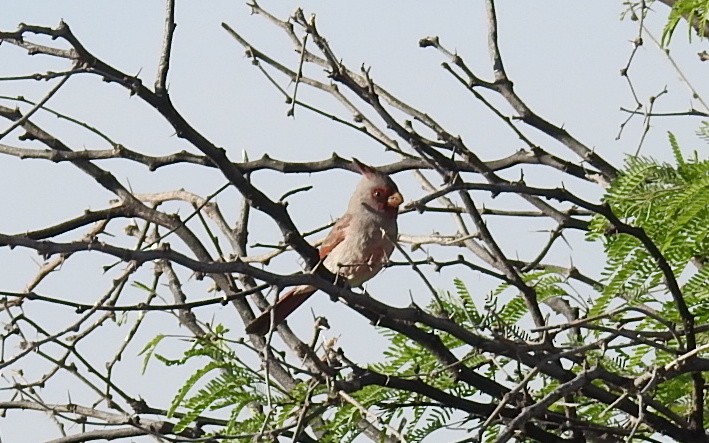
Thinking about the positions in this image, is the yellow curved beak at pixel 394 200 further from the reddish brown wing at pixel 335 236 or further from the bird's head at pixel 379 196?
the reddish brown wing at pixel 335 236

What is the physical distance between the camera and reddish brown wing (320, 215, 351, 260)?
4.88m

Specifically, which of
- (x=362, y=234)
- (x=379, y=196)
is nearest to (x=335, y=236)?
(x=362, y=234)

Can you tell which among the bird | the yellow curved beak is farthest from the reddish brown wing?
the yellow curved beak

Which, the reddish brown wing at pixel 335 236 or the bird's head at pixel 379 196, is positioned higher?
the bird's head at pixel 379 196

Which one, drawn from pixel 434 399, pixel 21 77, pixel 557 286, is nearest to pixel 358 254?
pixel 557 286

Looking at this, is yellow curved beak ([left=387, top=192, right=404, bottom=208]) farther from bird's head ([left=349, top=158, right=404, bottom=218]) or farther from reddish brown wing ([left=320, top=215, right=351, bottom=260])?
reddish brown wing ([left=320, top=215, right=351, bottom=260])

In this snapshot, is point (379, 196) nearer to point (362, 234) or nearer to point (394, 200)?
point (394, 200)

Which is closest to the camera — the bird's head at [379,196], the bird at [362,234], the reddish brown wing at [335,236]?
the bird at [362,234]

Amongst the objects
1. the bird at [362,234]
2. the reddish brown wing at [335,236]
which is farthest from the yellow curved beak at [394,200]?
the reddish brown wing at [335,236]

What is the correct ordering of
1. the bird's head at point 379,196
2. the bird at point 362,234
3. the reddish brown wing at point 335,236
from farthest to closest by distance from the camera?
the bird's head at point 379,196 < the reddish brown wing at point 335,236 < the bird at point 362,234

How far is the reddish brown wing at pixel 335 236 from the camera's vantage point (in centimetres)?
488

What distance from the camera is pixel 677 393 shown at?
3.60 m

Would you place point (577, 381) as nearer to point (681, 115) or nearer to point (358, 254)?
point (681, 115)

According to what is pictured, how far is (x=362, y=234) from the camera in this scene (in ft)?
16.1
